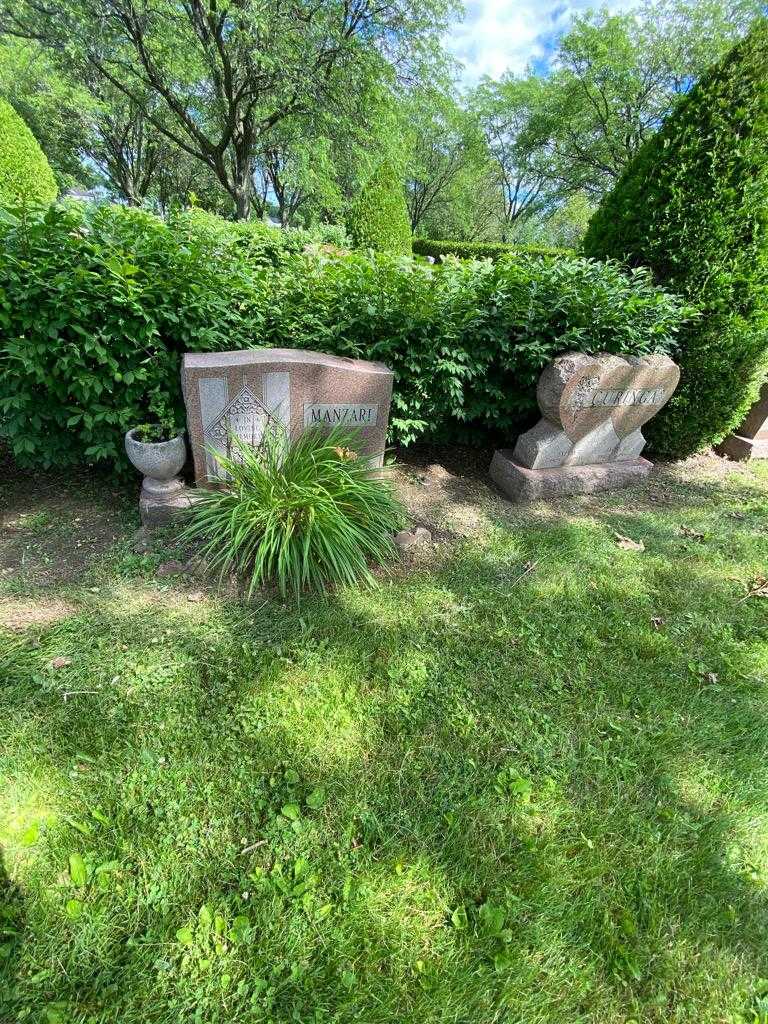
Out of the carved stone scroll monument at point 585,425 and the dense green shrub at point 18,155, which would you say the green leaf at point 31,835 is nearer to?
the carved stone scroll monument at point 585,425

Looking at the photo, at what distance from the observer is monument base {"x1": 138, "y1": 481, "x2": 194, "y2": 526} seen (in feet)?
9.10

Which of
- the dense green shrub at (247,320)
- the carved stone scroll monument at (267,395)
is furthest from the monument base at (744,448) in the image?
the carved stone scroll monument at (267,395)

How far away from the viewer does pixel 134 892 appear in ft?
4.44

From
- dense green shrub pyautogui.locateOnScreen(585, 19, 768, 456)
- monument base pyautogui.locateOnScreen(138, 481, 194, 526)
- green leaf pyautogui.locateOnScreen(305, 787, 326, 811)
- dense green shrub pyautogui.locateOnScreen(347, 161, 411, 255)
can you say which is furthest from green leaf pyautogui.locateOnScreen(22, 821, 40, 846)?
dense green shrub pyautogui.locateOnScreen(347, 161, 411, 255)

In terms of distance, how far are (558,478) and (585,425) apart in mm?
456

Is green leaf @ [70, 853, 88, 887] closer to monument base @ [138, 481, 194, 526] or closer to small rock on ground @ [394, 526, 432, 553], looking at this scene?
monument base @ [138, 481, 194, 526]

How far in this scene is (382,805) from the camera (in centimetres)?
163

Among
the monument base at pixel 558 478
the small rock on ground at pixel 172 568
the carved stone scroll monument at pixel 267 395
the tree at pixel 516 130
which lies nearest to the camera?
the small rock on ground at pixel 172 568

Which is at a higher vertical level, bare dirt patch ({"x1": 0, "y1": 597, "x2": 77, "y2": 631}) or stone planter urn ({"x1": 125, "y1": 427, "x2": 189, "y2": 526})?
stone planter urn ({"x1": 125, "y1": 427, "x2": 189, "y2": 526})

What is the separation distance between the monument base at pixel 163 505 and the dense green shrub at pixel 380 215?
8966mm

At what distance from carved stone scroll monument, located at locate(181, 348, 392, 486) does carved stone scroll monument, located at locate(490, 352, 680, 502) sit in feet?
4.07

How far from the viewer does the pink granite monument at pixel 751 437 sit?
15.1 ft

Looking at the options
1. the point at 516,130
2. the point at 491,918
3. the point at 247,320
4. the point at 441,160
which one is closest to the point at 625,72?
the point at 516,130

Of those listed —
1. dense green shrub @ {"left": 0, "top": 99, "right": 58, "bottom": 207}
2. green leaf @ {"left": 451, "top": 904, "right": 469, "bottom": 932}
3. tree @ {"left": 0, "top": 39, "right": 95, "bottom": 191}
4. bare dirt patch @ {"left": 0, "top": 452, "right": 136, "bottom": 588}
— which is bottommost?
green leaf @ {"left": 451, "top": 904, "right": 469, "bottom": 932}
